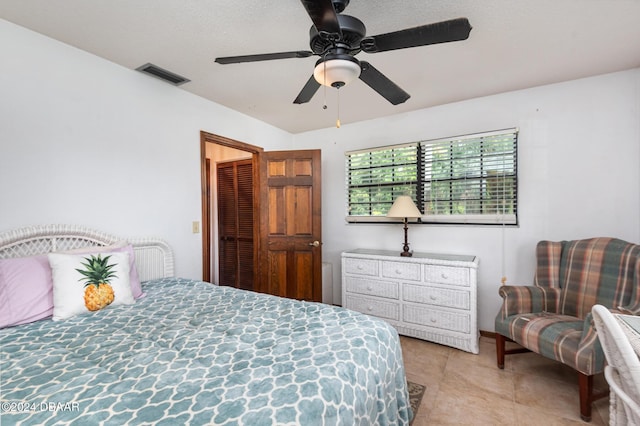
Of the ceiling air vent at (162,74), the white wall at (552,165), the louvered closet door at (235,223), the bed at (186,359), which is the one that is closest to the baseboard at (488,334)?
the white wall at (552,165)

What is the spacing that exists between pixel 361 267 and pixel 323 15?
2.59 metres

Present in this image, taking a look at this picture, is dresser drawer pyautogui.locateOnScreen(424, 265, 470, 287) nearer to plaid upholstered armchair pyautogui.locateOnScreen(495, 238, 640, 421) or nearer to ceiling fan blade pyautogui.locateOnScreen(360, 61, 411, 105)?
plaid upholstered armchair pyautogui.locateOnScreen(495, 238, 640, 421)

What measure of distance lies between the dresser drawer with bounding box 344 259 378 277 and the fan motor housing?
2258 millimetres

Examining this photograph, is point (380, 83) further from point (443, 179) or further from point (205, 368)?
point (443, 179)

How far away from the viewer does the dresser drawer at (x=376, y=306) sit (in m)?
3.05

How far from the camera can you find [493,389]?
2139mm

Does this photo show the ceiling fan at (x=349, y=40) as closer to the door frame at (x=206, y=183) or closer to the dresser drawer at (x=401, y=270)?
the door frame at (x=206, y=183)

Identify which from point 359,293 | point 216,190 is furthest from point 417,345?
point 216,190

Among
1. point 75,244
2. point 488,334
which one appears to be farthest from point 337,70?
point 488,334

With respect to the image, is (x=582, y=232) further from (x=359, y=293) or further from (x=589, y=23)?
(x=359, y=293)

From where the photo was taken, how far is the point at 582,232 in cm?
261

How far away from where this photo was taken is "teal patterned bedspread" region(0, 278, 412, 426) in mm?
852

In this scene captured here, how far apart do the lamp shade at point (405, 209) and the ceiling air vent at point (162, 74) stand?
Answer: 2379mm

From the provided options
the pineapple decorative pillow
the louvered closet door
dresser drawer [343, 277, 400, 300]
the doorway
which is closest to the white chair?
dresser drawer [343, 277, 400, 300]
